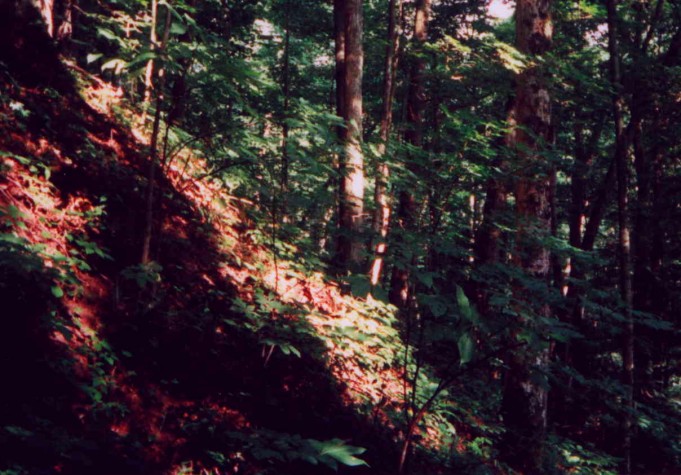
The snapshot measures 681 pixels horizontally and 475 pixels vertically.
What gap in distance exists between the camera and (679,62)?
10656 millimetres

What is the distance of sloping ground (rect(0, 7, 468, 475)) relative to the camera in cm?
292

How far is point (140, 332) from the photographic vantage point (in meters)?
4.07

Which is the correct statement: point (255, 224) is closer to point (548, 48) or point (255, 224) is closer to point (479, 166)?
point (479, 166)

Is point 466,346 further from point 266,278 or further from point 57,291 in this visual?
point 266,278

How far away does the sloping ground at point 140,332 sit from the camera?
9.59 ft

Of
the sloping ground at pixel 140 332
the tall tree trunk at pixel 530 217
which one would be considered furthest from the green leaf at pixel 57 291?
the tall tree trunk at pixel 530 217

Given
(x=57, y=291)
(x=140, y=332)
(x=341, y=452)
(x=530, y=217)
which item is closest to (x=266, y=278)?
(x=140, y=332)

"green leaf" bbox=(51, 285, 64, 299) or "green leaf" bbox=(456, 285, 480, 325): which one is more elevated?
"green leaf" bbox=(456, 285, 480, 325)

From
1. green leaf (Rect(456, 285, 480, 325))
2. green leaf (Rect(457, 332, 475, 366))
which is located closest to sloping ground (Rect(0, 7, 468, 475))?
green leaf (Rect(457, 332, 475, 366))

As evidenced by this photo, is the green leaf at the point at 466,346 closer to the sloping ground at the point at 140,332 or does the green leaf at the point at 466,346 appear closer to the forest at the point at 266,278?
the forest at the point at 266,278

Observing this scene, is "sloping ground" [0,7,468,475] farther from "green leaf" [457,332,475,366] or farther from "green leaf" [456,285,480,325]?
"green leaf" [456,285,480,325]

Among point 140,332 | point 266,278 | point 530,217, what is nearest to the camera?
point 140,332

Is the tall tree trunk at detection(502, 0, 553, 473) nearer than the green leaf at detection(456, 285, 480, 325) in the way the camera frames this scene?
No

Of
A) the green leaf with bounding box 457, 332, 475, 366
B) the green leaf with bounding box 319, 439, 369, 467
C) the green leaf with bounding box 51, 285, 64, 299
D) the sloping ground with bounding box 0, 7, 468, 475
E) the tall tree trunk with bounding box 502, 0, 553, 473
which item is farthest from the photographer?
the tall tree trunk with bounding box 502, 0, 553, 473
